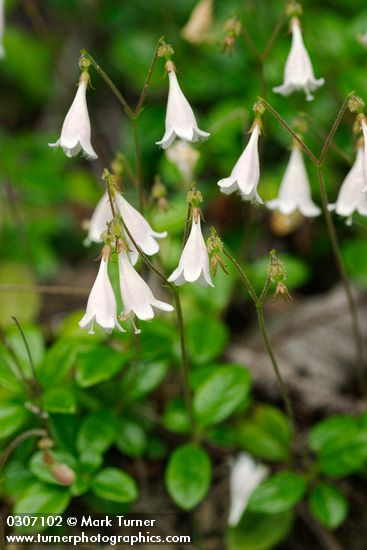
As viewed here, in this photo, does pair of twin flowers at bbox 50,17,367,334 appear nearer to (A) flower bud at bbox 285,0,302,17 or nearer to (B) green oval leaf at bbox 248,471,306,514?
(A) flower bud at bbox 285,0,302,17

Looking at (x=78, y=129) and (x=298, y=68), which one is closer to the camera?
(x=78, y=129)

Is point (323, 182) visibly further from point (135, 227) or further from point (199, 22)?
point (199, 22)

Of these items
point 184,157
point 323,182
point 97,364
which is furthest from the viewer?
point 184,157

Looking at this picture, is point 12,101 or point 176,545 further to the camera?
point 12,101

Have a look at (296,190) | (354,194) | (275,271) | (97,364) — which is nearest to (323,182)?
(354,194)

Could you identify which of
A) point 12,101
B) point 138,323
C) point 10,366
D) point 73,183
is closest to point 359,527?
point 138,323

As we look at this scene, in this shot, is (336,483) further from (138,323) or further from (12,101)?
(12,101)
